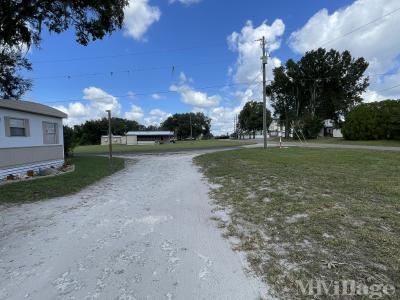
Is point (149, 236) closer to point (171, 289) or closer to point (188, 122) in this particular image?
point (171, 289)

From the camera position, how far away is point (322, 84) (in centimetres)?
4731

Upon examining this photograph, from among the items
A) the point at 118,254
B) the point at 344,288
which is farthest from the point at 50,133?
the point at 344,288

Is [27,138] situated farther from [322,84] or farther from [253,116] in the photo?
[253,116]

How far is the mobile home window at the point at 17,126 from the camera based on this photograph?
1147 centimetres

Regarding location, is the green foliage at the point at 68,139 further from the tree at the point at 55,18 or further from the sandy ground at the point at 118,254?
the sandy ground at the point at 118,254

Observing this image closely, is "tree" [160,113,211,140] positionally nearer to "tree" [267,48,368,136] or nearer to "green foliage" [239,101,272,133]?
"green foliage" [239,101,272,133]

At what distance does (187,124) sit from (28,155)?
97.0 metres

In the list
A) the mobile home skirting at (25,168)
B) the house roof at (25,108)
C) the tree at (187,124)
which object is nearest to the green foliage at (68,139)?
the house roof at (25,108)

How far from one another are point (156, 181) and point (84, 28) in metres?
8.88

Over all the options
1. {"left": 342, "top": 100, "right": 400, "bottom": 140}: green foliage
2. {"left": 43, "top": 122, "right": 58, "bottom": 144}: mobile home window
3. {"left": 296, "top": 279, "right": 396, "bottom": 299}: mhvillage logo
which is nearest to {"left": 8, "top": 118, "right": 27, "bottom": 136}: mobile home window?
{"left": 43, "top": 122, "right": 58, "bottom": 144}: mobile home window

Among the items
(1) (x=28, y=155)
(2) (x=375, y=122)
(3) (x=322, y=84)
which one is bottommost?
(1) (x=28, y=155)

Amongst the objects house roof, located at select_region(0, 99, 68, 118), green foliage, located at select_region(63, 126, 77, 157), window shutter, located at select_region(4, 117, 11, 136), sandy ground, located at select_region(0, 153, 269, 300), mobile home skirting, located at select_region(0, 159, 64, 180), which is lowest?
sandy ground, located at select_region(0, 153, 269, 300)

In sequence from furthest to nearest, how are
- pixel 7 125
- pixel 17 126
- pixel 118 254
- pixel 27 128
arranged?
1. pixel 27 128
2. pixel 17 126
3. pixel 7 125
4. pixel 118 254

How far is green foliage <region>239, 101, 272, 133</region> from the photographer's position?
7913cm
